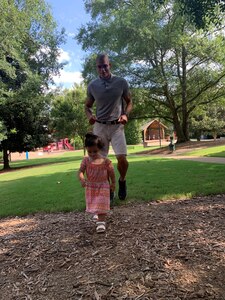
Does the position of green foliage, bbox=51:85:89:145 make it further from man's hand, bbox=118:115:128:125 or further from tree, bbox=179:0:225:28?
man's hand, bbox=118:115:128:125

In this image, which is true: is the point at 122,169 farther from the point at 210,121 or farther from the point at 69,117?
the point at 210,121

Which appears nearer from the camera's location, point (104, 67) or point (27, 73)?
point (104, 67)

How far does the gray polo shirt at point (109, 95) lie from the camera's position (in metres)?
4.26

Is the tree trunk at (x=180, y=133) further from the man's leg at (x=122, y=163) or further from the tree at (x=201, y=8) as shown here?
the man's leg at (x=122, y=163)

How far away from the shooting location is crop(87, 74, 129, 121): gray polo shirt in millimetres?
4258

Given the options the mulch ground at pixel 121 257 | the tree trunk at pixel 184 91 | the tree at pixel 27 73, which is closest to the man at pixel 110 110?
the mulch ground at pixel 121 257

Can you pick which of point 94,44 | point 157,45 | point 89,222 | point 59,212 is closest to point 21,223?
point 59,212

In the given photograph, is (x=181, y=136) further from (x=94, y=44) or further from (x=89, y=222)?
(x=89, y=222)

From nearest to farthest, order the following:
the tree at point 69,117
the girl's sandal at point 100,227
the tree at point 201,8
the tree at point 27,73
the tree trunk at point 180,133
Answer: the girl's sandal at point 100,227, the tree at point 201,8, the tree at point 27,73, the tree trunk at point 180,133, the tree at point 69,117

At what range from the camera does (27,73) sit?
829 inches

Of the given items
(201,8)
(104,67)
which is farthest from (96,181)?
(201,8)

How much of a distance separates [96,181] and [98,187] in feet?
0.22

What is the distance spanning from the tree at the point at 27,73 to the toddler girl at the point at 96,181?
15390 millimetres

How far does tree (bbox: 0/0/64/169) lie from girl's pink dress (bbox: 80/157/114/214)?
609 inches
